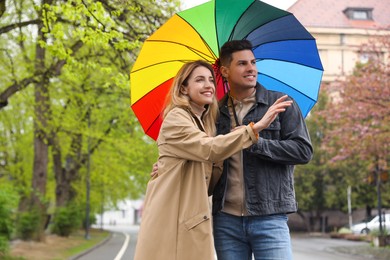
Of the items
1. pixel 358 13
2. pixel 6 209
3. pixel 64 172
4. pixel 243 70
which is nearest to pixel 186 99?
pixel 243 70

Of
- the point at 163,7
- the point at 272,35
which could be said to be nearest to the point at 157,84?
the point at 272,35

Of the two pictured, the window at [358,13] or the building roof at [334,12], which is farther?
the window at [358,13]

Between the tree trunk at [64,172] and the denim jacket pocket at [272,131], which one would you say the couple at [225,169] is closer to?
the denim jacket pocket at [272,131]

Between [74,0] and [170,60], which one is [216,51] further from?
[74,0]

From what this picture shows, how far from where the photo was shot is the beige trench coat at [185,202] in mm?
3297

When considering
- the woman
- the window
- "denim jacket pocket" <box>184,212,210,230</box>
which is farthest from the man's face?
the window

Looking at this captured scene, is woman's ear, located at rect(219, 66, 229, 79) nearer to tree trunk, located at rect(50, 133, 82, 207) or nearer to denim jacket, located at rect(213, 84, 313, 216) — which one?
denim jacket, located at rect(213, 84, 313, 216)

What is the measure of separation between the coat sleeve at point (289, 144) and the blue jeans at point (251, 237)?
0.35 metres

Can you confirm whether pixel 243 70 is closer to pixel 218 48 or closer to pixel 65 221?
pixel 218 48

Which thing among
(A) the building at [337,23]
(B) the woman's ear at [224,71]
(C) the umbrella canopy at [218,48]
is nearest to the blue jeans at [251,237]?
(B) the woman's ear at [224,71]

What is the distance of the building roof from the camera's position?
6234cm

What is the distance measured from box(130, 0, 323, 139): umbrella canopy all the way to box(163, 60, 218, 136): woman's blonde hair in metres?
0.59

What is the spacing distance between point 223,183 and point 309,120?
4158 cm

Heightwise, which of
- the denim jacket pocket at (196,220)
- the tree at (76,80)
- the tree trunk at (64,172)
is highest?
the tree at (76,80)
